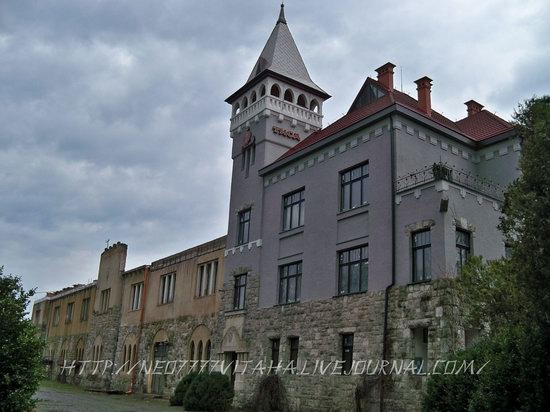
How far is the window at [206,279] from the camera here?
2867 centimetres

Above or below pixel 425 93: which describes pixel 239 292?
below

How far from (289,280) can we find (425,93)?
28.2 ft

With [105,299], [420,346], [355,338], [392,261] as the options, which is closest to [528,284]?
[420,346]

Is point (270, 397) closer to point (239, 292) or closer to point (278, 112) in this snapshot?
point (239, 292)

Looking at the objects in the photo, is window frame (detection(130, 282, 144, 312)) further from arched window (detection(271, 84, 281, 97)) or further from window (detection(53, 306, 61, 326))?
window (detection(53, 306, 61, 326))

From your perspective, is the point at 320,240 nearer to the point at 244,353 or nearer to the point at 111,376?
the point at 244,353

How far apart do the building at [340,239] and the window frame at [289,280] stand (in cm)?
6

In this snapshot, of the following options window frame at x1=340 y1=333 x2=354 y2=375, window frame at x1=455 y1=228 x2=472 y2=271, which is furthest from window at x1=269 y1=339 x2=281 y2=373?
window frame at x1=455 y1=228 x2=472 y2=271

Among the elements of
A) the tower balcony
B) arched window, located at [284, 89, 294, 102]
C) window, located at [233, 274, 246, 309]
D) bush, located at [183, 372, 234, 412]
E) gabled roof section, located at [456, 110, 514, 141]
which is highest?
arched window, located at [284, 89, 294, 102]

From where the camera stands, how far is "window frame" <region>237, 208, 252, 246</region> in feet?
86.4

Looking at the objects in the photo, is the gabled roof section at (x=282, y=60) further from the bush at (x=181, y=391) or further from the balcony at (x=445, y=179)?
the bush at (x=181, y=391)

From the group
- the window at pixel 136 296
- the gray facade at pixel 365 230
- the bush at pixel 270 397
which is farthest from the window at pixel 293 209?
the window at pixel 136 296

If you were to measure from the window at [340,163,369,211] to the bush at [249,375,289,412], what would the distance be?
650cm

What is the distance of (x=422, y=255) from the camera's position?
17922mm
